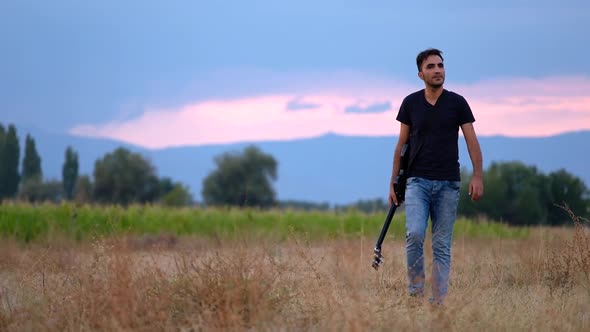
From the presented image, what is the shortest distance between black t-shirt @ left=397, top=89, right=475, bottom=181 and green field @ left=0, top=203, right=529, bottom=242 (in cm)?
1073

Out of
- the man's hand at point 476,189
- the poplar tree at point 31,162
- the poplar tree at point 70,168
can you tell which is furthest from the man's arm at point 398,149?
the poplar tree at point 70,168

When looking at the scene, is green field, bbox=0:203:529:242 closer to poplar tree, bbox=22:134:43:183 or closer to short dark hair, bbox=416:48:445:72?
short dark hair, bbox=416:48:445:72

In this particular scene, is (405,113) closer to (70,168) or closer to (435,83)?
(435,83)

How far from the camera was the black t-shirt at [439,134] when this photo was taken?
27.7ft

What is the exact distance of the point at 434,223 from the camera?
8672 mm

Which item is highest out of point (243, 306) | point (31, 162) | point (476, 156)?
point (31, 162)

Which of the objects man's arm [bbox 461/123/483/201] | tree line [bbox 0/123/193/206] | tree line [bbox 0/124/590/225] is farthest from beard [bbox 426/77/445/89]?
tree line [bbox 0/123/193/206]

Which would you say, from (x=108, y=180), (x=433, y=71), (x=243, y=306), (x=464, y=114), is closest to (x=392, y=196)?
(x=464, y=114)

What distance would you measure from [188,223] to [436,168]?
1561 centimetres

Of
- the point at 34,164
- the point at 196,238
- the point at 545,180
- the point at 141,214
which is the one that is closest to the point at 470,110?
the point at 196,238

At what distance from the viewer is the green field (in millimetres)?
20047

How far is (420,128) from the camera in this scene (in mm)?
8539

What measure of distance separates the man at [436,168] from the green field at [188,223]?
35.0 ft

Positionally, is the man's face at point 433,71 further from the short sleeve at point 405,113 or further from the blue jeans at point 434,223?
the blue jeans at point 434,223
